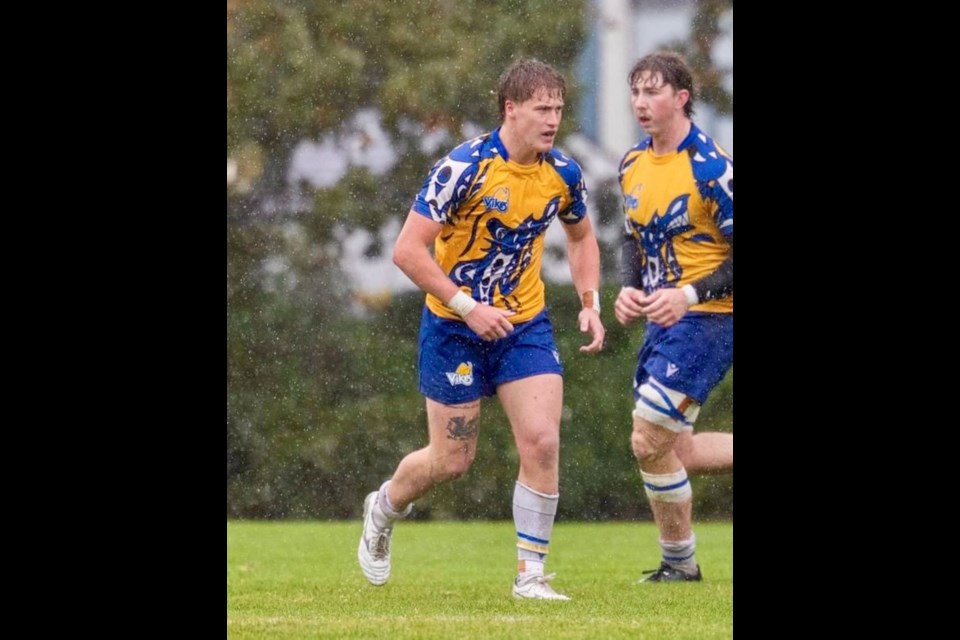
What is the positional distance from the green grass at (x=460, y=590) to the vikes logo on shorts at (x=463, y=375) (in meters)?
0.88

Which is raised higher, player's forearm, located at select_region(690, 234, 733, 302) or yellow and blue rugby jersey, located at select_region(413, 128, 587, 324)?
yellow and blue rugby jersey, located at select_region(413, 128, 587, 324)

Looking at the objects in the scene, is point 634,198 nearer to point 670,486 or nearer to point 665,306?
point 665,306

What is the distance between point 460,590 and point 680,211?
1.95m

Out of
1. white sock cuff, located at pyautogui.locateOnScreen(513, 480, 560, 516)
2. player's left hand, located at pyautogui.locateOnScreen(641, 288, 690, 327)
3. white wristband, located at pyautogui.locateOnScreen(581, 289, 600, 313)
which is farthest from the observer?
player's left hand, located at pyautogui.locateOnScreen(641, 288, 690, 327)

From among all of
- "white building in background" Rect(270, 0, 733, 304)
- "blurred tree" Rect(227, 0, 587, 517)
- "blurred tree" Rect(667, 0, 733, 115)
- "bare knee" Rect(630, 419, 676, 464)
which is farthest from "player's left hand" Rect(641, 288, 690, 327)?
"blurred tree" Rect(667, 0, 733, 115)

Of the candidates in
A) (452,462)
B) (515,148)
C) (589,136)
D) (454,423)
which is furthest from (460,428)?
(589,136)

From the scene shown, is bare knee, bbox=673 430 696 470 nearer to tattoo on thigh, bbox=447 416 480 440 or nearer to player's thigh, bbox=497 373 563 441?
player's thigh, bbox=497 373 563 441

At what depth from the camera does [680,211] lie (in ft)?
23.0

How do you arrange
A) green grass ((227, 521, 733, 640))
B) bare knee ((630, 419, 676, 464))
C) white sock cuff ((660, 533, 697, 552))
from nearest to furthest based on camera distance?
1. green grass ((227, 521, 733, 640))
2. bare knee ((630, 419, 676, 464))
3. white sock cuff ((660, 533, 697, 552))

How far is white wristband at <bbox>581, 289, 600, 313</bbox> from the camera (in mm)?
6465

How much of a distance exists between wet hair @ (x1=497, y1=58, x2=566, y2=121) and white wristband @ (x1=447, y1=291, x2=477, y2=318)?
81 cm

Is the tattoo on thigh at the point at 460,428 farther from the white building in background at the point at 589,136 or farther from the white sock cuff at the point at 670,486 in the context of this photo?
the white building in background at the point at 589,136
